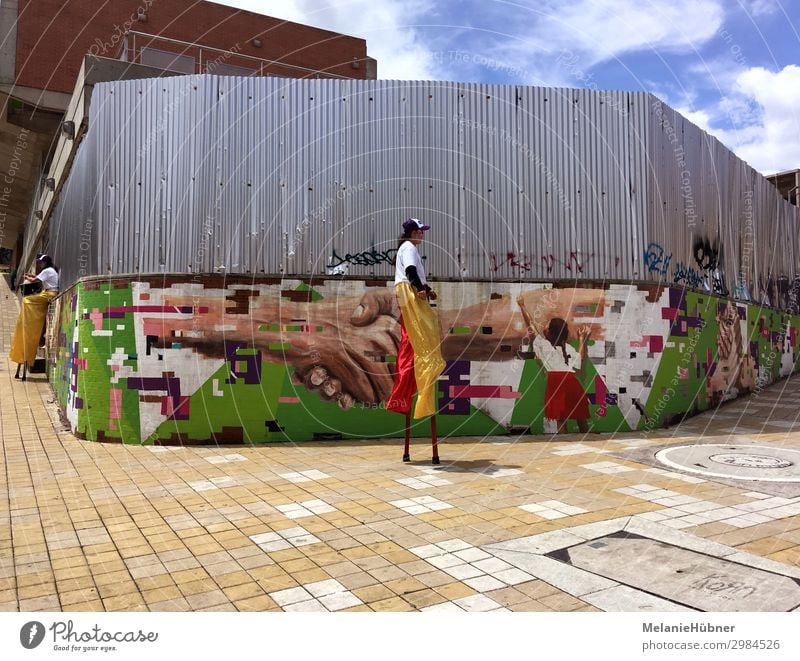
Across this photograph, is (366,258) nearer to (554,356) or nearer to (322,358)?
(322,358)

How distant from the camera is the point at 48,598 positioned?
10.3ft

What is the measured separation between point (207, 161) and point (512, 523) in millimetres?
5716

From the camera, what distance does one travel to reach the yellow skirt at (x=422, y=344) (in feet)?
20.6

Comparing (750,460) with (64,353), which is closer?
(750,460)

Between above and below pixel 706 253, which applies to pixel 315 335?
below

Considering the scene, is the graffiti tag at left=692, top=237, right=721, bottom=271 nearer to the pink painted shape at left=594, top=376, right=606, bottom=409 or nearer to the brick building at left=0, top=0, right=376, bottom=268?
the pink painted shape at left=594, top=376, right=606, bottom=409

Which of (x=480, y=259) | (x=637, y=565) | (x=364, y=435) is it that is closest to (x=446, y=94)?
(x=480, y=259)

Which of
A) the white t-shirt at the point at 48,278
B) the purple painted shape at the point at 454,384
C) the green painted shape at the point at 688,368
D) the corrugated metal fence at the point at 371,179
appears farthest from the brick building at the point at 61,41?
the purple painted shape at the point at 454,384

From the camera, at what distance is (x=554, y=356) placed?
827 centimetres

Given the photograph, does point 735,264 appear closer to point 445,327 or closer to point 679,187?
point 679,187

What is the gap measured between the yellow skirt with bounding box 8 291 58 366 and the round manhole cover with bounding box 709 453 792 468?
471 inches

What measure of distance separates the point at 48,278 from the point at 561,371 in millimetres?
10136

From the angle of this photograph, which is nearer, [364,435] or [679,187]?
[364,435]

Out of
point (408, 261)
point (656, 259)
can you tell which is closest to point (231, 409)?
point (408, 261)
